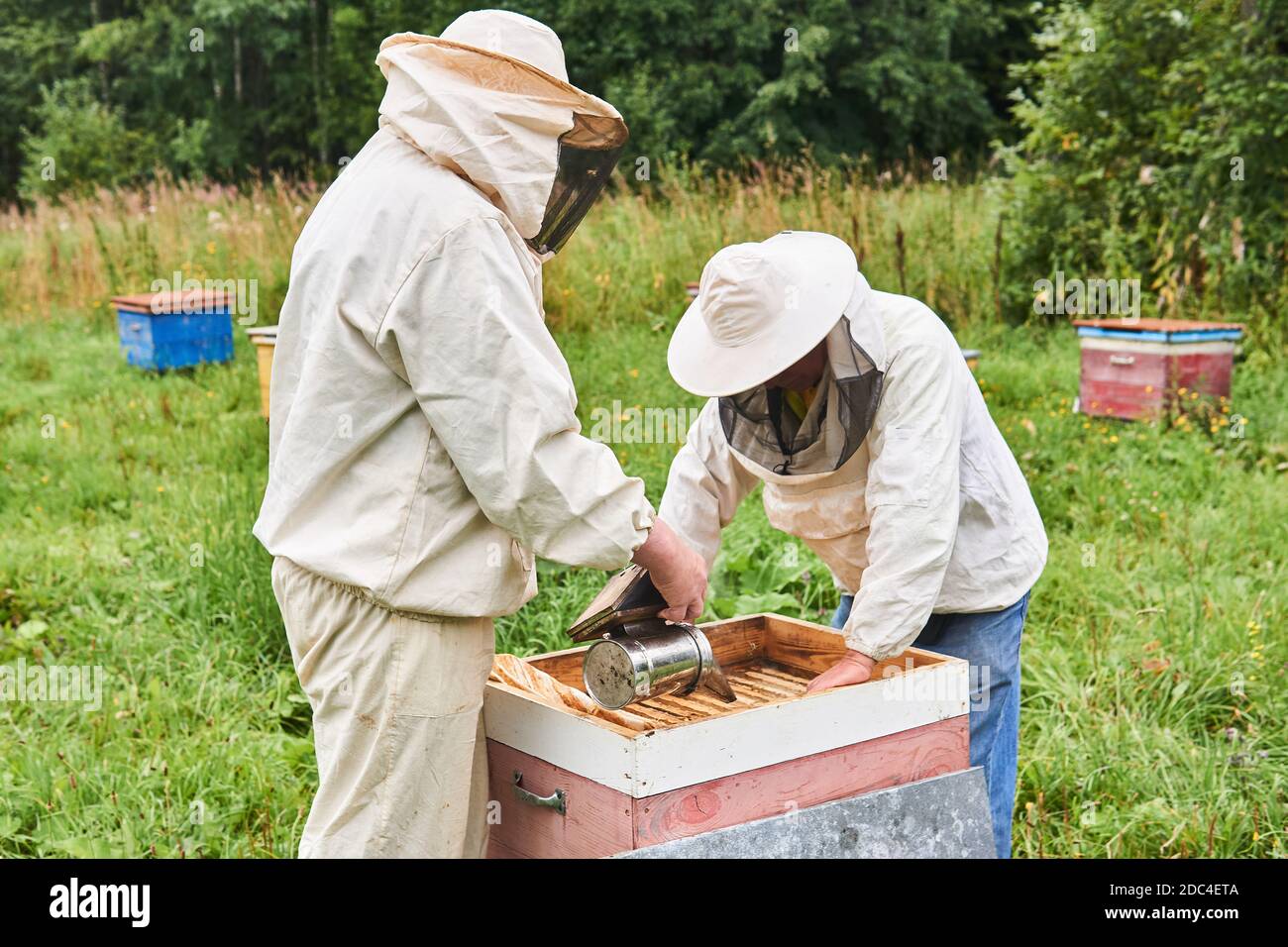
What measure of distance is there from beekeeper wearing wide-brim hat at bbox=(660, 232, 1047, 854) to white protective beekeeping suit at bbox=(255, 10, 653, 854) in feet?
1.84

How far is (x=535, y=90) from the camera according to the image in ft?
6.55

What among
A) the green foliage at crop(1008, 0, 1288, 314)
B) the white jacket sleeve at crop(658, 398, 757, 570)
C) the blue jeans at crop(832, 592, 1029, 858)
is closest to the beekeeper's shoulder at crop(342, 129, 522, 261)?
the white jacket sleeve at crop(658, 398, 757, 570)

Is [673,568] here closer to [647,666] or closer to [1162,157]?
[647,666]

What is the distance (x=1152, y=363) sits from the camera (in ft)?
21.6

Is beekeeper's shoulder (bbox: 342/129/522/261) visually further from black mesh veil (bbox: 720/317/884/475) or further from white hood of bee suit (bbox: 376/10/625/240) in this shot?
black mesh veil (bbox: 720/317/884/475)

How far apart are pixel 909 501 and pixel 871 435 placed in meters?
0.18

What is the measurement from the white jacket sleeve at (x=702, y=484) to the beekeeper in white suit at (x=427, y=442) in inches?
30.7

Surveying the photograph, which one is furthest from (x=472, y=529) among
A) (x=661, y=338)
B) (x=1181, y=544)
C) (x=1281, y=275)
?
(x=1281, y=275)

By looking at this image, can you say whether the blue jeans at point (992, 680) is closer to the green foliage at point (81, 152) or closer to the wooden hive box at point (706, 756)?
the wooden hive box at point (706, 756)

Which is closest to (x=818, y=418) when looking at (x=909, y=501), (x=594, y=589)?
(x=909, y=501)

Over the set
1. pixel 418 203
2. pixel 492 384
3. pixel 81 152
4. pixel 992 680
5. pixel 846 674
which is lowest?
pixel 81 152

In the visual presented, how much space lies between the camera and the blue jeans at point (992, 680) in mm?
2648

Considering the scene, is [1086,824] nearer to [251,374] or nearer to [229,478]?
[229,478]

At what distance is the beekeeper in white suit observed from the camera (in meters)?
1.91
